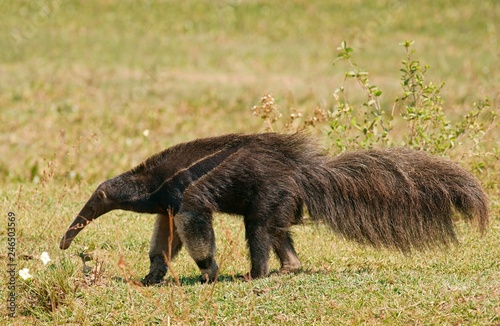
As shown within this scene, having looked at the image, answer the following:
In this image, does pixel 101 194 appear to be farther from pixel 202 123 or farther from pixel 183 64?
pixel 183 64

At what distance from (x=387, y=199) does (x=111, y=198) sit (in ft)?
7.65

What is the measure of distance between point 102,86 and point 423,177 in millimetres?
14139

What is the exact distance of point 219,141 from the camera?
23.8 feet

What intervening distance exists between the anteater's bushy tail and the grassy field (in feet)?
1.15

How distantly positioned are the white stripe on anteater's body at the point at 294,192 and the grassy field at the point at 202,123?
0.33 meters

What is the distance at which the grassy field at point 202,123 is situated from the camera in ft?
20.7

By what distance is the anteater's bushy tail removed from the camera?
278 inches

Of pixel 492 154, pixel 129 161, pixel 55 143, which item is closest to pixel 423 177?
pixel 492 154

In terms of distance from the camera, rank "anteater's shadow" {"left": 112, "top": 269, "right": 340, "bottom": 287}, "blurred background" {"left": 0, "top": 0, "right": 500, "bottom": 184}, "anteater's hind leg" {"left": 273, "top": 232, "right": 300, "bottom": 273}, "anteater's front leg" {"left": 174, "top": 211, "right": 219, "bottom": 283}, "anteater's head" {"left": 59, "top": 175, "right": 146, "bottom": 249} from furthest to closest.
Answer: "blurred background" {"left": 0, "top": 0, "right": 500, "bottom": 184} < "anteater's hind leg" {"left": 273, "top": 232, "right": 300, "bottom": 273} < "anteater's head" {"left": 59, "top": 175, "right": 146, "bottom": 249} < "anteater's shadow" {"left": 112, "top": 269, "right": 340, "bottom": 287} < "anteater's front leg" {"left": 174, "top": 211, "right": 219, "bottom": 283}

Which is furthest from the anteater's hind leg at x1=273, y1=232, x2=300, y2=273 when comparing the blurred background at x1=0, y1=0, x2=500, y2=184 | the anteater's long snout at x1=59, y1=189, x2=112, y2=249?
the blurred background at x1=0, y1=0, x2=500, y2=184

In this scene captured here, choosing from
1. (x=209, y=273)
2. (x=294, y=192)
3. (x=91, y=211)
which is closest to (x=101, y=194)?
(x=91, y=211)

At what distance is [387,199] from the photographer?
23.4 feet

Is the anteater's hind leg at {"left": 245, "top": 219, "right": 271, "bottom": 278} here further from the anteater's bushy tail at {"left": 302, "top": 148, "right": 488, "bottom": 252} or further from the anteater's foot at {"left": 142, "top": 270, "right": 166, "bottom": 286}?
the anteater's foot at {"left": 142, "top": 270, "right": 166, "bottom": 286}

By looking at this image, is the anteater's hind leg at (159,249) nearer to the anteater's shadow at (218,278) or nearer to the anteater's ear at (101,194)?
the anteater's shadow at (218,278)
